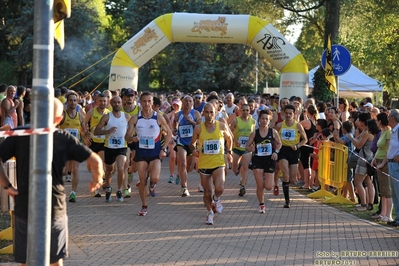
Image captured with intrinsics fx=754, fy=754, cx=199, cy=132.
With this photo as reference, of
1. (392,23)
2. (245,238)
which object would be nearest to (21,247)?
(245,238)

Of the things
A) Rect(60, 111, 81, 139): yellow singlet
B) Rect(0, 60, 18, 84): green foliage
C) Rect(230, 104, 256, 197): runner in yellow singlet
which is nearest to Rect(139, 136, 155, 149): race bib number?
Rect(60, 111, 81, 139): yellow singlet

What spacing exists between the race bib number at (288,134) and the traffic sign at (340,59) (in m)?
2.36

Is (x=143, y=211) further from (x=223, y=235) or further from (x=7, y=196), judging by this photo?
(x=7, y=196)

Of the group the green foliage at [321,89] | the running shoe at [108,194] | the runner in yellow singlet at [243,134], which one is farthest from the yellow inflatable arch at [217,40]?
the running shoe at [108,194]

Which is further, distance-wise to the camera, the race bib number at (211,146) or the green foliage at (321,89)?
the green foliage at (321,89)

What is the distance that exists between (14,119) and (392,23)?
19257 mm

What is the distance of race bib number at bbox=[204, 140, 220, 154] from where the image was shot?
1149 cm

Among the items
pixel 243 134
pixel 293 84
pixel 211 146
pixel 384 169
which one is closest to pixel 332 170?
pixel 243 134

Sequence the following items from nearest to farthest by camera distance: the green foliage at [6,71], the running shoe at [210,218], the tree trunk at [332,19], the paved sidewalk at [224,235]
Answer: the paved sidewalk at [224,235] < the running shoe at [210,218] < the tree trunk at [332,19] < the green foliage at [6,71]

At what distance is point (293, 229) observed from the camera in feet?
36.1

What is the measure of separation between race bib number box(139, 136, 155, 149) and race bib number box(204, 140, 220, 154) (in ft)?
3.13

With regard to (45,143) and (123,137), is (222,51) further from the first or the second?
(45,143)

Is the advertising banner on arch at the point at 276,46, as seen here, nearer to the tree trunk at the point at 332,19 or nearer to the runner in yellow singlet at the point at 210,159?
the tree trunk at the point at 332,19

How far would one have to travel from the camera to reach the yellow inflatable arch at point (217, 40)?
76.5ft
